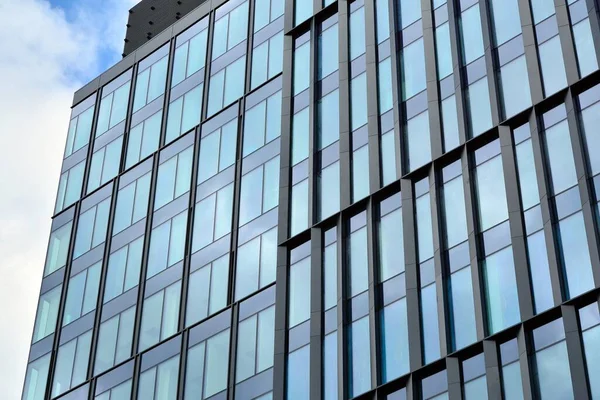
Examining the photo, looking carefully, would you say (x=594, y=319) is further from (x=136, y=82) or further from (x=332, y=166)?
(x=136, y=82)

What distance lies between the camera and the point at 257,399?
147ft

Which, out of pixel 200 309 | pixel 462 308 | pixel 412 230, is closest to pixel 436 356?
pixel 462 308

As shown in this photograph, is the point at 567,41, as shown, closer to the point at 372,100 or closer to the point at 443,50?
the point at 443,50

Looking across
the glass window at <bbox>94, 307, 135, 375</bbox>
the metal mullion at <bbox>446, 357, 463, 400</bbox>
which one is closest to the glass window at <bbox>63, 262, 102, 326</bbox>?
the glass window at <bbox>94, 307, 135, 375</bbox>

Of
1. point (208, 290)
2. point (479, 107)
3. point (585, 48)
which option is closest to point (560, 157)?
point (585, 48)

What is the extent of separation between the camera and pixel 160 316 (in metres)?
52.3

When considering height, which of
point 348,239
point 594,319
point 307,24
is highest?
point 307,24

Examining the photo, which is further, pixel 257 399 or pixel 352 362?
pixel 257 399

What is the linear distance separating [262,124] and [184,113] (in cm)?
730

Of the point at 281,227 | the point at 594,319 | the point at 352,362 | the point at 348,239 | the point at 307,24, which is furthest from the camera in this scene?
the point at 307,24

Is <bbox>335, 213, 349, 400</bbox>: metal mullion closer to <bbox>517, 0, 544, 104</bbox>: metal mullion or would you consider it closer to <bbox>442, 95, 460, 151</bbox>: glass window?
<bbox>442, 95, 460, 151</bbox>: glass window

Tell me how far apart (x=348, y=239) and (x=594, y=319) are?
12.1 metres

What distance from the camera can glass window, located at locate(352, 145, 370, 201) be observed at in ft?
148

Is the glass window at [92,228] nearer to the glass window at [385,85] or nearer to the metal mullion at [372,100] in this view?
the metal mullion at [372,100]
